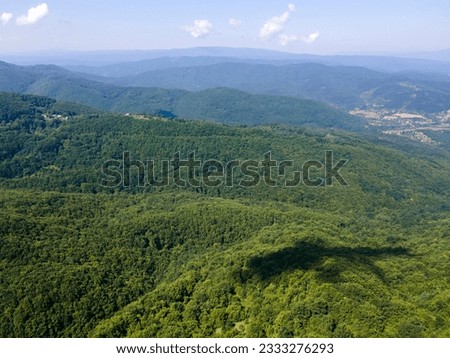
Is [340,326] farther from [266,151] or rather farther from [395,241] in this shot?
[266,151]

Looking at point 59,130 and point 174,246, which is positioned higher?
point 59,130

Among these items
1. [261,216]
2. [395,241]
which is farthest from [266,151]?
[395,241]

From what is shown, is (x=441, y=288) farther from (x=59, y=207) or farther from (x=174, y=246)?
(x=59, y=207)

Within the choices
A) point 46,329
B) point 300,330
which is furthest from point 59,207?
point 300,330

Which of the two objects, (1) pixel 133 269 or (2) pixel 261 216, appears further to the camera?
(2) pixel 261 216

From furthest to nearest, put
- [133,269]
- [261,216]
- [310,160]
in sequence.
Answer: [310,160]
[261,216]
[133,269]

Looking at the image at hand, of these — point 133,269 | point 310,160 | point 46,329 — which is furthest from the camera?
point 310,160
